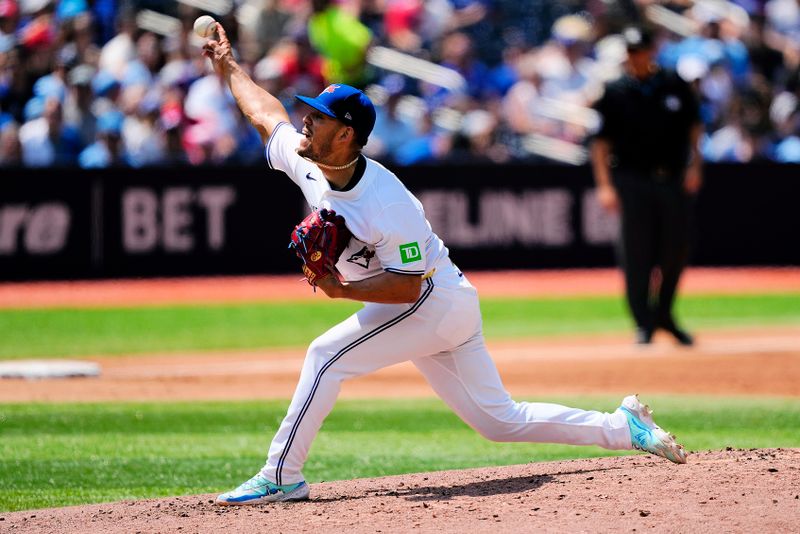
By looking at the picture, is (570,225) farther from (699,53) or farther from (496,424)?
(496,424)

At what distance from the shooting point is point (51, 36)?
1828 centimetres

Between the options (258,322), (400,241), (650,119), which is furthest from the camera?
(258,322)

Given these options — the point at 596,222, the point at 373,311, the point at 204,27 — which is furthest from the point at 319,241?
the point at 596,222

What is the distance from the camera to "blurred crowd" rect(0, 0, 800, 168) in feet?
57.6

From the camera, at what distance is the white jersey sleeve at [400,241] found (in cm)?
539

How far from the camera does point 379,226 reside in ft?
17.7

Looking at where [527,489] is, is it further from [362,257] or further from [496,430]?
[362,257]

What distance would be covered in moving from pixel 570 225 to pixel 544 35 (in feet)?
13.8

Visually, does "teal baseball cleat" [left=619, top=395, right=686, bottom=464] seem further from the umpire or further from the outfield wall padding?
the outfield wall padding

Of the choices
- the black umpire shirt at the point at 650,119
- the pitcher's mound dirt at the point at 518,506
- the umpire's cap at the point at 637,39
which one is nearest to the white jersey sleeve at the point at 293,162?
the pitcher's mound dirt at the point at 518,506

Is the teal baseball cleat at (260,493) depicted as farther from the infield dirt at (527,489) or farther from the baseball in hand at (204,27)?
the baseball in hand at (204,27)

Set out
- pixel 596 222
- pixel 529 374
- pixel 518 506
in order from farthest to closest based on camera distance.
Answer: pixel 596 222
pixel 529 374
pixel 518 506

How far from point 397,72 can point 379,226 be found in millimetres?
14545

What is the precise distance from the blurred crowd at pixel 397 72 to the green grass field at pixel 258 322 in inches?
108
